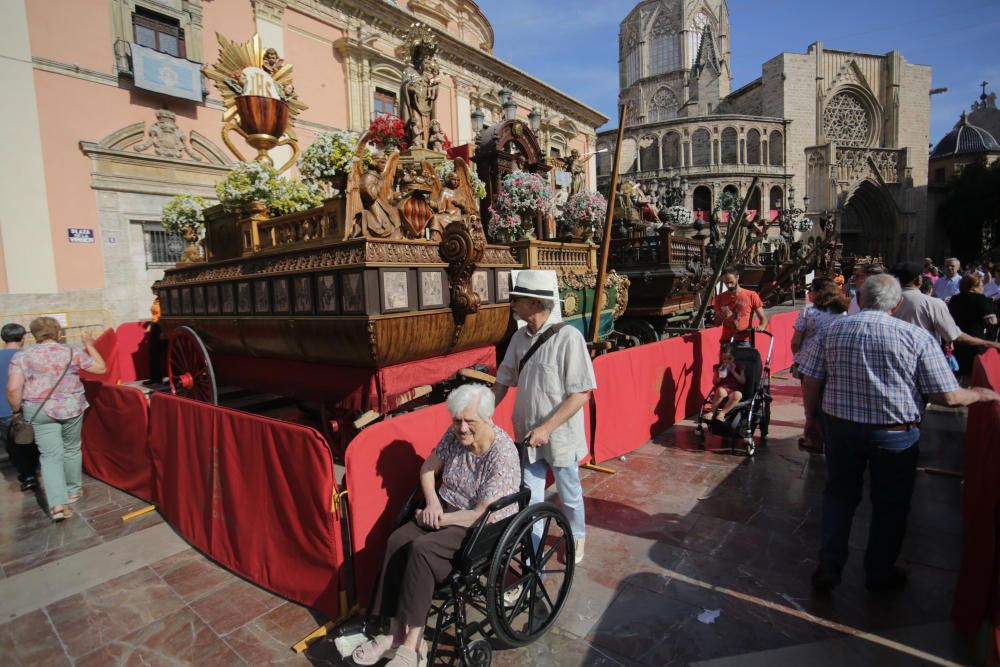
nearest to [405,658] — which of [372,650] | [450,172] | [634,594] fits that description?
[372,650]

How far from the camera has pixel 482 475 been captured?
264 cm

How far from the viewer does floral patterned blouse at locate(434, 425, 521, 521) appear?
8.51 ft

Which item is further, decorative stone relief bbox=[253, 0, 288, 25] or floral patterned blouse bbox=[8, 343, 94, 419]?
decorative stone relief bbox=[253, 0, 288, 25]

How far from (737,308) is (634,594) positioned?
420 cm

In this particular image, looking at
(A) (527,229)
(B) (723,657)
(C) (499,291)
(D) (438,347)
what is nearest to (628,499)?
(B) (723,657)

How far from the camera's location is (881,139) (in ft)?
148

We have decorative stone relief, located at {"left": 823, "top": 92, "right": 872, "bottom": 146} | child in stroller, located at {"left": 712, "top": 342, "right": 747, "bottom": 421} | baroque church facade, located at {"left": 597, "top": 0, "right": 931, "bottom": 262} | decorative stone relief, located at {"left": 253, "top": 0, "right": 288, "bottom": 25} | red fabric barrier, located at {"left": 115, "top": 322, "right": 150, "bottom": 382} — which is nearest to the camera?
child in stroller, located at {"left": 712, "top": 342, "right": 747, "bottom": 421}

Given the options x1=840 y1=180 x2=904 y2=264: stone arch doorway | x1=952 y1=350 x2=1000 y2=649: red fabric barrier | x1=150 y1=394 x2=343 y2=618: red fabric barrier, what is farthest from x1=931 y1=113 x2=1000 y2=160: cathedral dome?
x1=150 y1=394 x2=343 y2=618: red fabric barrier

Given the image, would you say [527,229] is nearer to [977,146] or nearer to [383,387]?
[383,387]

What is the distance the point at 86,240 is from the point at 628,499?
13680mm

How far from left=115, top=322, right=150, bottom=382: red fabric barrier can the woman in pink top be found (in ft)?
16.4

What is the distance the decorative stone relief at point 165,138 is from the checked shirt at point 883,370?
15327mm

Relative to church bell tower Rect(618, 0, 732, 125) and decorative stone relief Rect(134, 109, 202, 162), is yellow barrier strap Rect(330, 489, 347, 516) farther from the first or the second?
church bell tower Rect(618, 0, 732, 125)

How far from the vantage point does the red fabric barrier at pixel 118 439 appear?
4500mm
